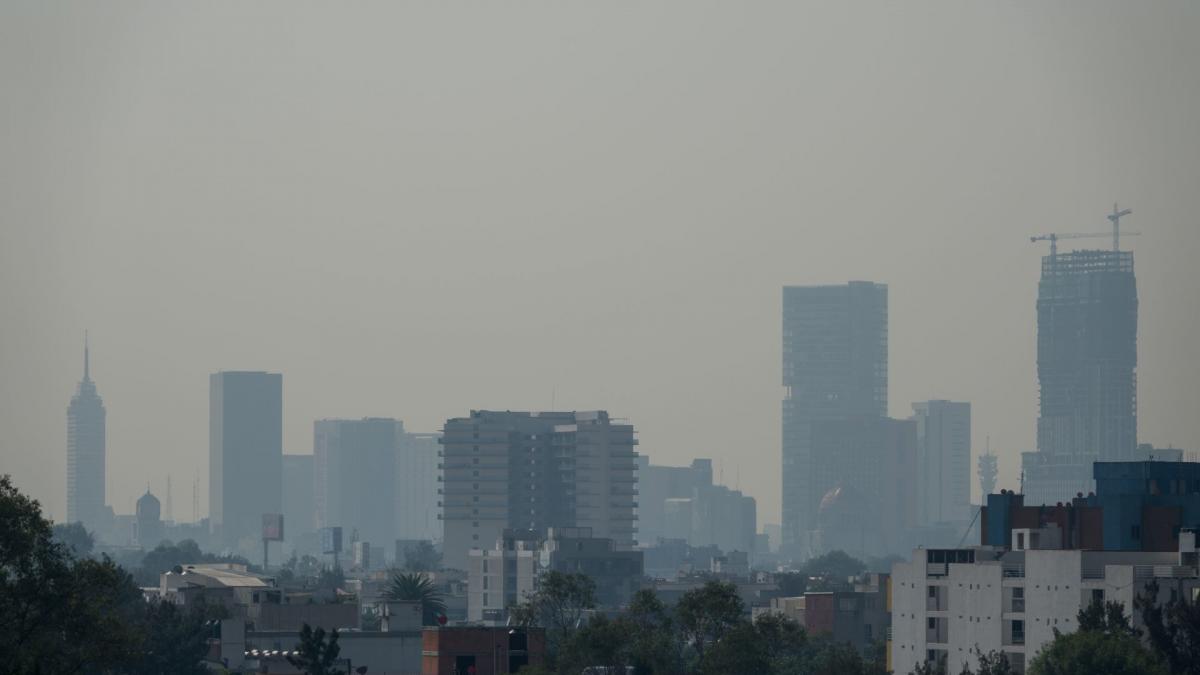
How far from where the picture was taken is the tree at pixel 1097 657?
107 m

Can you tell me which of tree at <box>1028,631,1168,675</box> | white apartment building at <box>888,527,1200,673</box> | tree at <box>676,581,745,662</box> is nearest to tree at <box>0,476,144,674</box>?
tree at <box>1028,631,1168,675</box>

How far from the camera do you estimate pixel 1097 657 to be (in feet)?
356

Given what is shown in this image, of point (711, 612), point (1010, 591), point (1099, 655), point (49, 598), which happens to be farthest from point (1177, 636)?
point (49, 598)

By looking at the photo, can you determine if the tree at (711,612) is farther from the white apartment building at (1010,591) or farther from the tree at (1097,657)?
the tree at (1097,657)

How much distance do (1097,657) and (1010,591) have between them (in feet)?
68.7

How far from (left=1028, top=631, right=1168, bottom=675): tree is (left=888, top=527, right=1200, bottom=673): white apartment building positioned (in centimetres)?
1104

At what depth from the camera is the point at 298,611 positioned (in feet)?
584

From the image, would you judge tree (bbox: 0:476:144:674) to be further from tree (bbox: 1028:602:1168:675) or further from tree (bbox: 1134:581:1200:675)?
tree (bbox: 1134:581:1200:675)

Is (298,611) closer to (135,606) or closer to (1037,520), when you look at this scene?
(135,606)

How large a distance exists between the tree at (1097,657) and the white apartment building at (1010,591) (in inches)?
435

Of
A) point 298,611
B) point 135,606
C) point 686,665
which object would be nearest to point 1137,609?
point 686,665

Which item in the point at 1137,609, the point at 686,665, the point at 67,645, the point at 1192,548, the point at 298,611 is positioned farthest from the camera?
the point at 298,611

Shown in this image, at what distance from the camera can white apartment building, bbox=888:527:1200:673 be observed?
124375 millimetres

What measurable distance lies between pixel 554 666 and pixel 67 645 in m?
45.1
